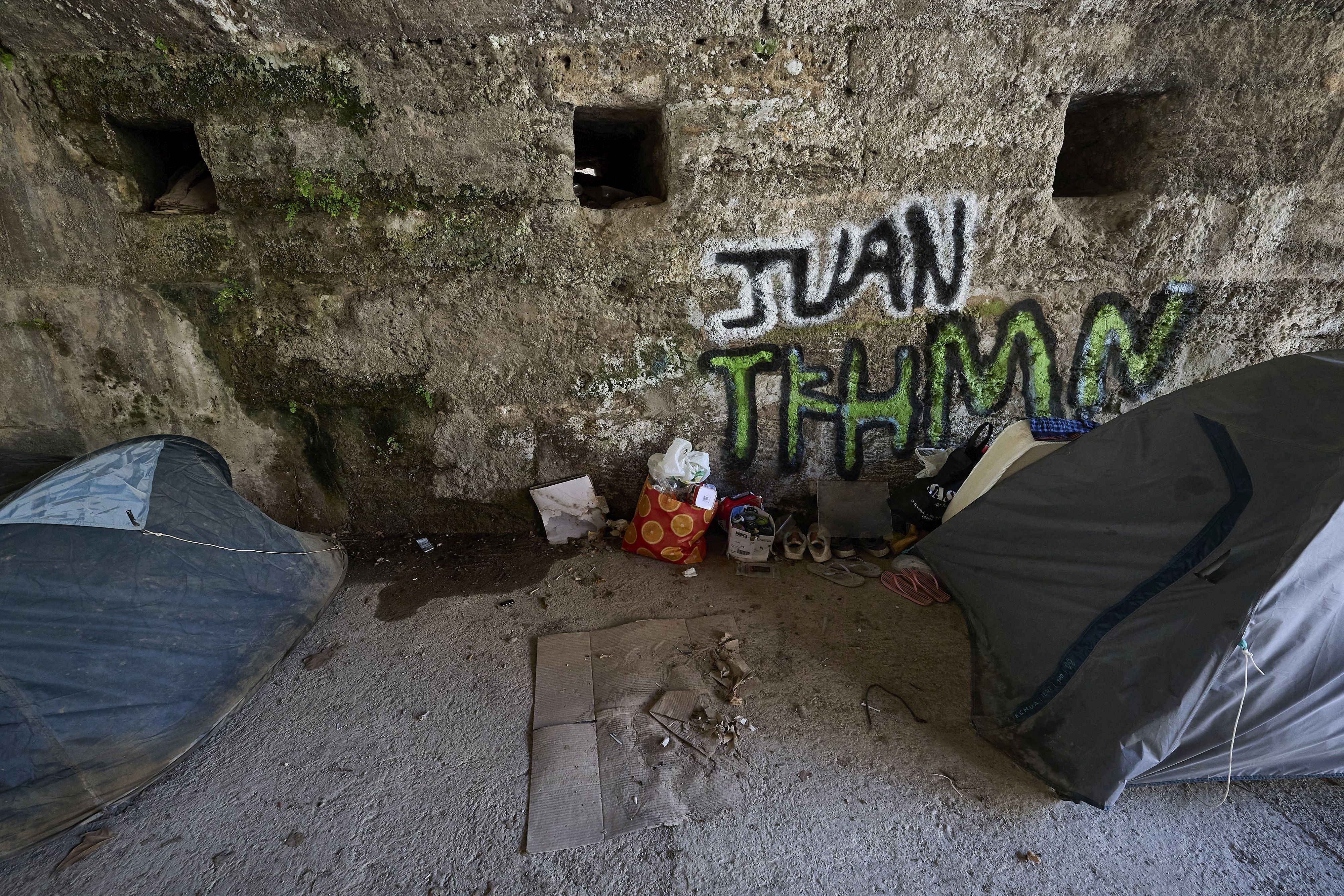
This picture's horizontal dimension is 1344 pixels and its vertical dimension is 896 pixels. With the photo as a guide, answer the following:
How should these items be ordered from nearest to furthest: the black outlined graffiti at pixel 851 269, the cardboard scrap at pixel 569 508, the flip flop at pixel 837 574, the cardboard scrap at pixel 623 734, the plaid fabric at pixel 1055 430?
the cardboard scrap at pixel 623 734, the plaid fabric at pixel 1055 430, the black outlined graffiti at pixel 851 269, the flip flop at pixel 837 574, the cardboard scrap at pixel 569 508

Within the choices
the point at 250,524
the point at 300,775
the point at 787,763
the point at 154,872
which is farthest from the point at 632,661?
the point at 250,524

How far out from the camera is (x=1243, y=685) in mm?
1513

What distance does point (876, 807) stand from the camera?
1.74 meters

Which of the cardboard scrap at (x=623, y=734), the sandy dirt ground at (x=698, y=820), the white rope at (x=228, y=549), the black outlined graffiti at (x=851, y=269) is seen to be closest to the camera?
the sandy dirt ground at (x=698, y=820)

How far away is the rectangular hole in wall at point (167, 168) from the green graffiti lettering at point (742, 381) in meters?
2.46

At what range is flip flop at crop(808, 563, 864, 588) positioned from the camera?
9.11 ft

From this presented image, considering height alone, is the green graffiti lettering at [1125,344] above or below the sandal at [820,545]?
above

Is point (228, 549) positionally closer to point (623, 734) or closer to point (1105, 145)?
point (623, 734)

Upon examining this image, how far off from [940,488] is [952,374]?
0.62 meters

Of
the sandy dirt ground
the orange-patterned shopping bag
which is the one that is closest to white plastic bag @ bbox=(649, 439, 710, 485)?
the orange-patterned shopping bag

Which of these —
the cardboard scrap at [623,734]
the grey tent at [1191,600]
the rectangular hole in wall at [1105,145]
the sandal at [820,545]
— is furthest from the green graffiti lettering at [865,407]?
the rectangular hole in wall at [1105,145]

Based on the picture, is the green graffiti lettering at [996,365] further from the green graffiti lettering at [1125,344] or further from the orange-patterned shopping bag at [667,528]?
the orange-patterned shopping bag at [667,528]

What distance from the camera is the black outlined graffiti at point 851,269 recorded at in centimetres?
265

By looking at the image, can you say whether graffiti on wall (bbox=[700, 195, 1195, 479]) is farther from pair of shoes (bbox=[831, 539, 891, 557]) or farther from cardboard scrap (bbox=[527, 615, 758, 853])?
cardboard scrap (bbox=[527, 615, 758, 853])
